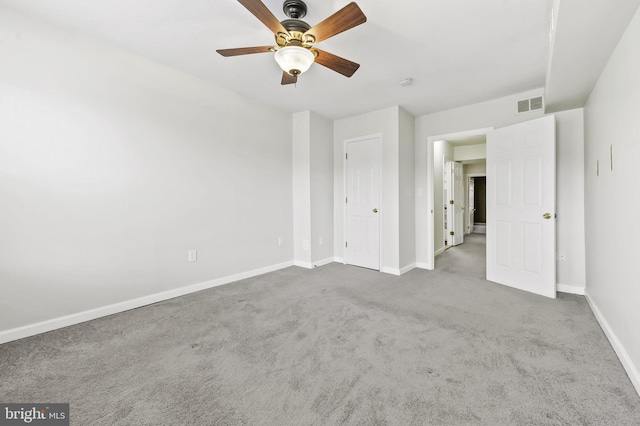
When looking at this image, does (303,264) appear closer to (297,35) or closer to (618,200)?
(297,35)

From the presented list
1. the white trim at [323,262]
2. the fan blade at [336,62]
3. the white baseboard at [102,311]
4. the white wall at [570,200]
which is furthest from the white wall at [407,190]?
the white baseboard at [102,311]

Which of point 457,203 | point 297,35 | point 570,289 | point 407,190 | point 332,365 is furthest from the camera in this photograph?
point 457,203

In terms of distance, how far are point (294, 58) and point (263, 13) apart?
1.21 feet

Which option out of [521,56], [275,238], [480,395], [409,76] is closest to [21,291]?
[275,238]

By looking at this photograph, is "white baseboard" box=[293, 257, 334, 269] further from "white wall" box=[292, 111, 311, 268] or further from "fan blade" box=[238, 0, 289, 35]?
"fan blade" box=[238, 0, 289, 35]

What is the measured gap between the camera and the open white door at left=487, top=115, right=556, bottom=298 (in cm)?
300

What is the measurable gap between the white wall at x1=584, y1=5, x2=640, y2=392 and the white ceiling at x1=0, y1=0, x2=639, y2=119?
48cm

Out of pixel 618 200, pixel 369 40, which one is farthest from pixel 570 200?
pixel 369 40

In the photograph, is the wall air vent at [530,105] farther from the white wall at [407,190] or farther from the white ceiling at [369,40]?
the white wall at [407,190]

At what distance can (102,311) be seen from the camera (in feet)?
8.20

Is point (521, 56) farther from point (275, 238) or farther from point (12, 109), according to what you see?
point (12, 109)

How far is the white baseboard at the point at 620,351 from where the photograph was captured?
1.56 m

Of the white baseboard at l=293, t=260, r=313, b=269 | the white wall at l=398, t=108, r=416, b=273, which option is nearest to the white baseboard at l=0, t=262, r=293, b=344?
the white baseboard at l=293, t=260, r=313, b=269

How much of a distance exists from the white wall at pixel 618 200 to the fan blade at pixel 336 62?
1.72 m
